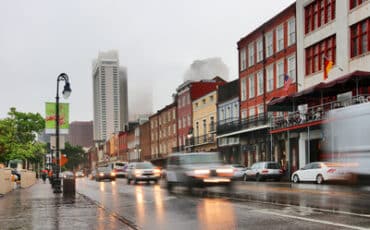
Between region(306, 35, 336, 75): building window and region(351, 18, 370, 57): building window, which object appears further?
region(306, 35, 336, 75): building window

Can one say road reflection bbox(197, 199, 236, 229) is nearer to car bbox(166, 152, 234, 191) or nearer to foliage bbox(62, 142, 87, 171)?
car bbox(166, 152, 234, 191)

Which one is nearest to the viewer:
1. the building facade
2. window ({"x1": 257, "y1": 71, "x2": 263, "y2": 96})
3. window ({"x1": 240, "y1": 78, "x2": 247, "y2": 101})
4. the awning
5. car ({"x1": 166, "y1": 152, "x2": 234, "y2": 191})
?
car ({"x1": 166, "y1": 152, "x2": 234, "y2": 191})

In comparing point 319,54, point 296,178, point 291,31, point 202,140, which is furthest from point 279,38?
point 202,140

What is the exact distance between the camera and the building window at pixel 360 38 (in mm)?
36375

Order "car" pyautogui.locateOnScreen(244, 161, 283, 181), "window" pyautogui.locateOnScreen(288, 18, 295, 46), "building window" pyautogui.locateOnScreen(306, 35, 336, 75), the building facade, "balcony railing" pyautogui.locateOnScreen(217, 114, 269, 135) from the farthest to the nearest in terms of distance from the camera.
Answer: "balcony railing" pyautogui.locateOnScreen(217, 114, 269, 135) → the building facade → "window" pyautogui.locateOnScreen(288, 18, 295, 46) → "building window" pyautogui.locateOnScreen(306, 35, 336, 75) → "car" pyautogui.locateOnScreen(244, 161, 283, 181)

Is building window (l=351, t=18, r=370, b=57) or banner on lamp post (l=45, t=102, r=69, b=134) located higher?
building window (l=351, t=18, r=370, b=57)

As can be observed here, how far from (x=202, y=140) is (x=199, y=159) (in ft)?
152

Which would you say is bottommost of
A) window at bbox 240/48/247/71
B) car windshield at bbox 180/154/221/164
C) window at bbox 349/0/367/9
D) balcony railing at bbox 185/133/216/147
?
car windshield at bbox 180/154/221/164

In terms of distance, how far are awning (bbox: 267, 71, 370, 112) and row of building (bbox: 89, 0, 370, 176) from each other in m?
0.07

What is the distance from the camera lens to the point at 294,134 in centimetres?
4509

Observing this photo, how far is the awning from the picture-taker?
3256cm

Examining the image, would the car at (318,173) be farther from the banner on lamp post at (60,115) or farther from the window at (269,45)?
the window at (269,45)

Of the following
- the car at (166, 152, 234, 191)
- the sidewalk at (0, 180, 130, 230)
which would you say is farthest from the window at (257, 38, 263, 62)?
the sidewalk at (0, 180, 130, 230)

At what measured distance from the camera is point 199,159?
2320 cm
